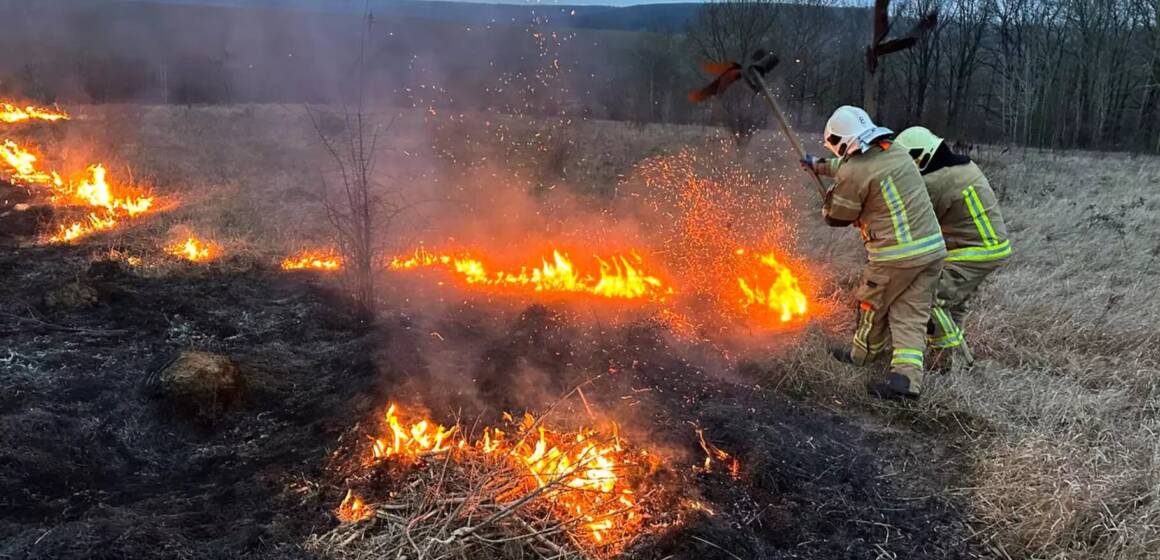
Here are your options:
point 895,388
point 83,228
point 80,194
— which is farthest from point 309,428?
point 80,194

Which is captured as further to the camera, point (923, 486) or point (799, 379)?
point (799, 379)

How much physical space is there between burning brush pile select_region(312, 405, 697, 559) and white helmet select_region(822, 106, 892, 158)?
102 inches

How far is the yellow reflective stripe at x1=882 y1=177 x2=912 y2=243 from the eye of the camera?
440 centimetres

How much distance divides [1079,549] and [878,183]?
2.41 metres

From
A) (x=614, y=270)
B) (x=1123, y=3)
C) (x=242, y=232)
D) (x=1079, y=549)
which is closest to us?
(x=1079, y=549)

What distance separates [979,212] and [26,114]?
60.9 ft

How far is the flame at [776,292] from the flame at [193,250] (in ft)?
21.1

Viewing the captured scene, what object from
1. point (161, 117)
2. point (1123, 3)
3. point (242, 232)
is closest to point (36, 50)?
point (161, 117)

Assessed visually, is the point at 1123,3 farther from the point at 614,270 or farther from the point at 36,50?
the point at 36,50

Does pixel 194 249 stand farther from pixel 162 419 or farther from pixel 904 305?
pixel 904 305

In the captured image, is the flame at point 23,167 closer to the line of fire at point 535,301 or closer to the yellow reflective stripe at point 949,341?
the line of fire at point 535,301

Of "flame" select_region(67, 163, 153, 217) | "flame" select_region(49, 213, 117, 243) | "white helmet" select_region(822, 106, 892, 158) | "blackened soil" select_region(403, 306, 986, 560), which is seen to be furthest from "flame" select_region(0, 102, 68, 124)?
"white helmet" select_region(822, 106, 892, 158)

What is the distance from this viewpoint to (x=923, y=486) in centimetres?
367

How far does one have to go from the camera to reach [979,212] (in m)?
4.83
